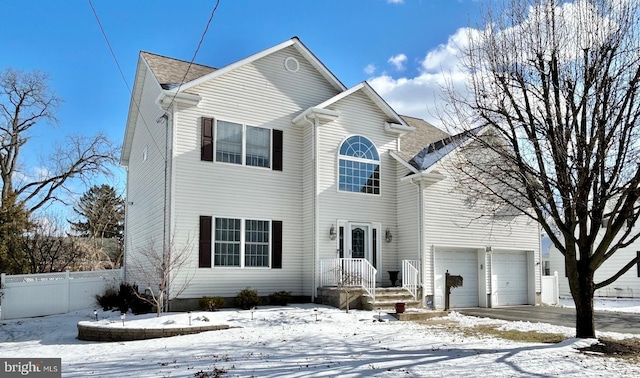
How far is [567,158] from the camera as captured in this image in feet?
31.7

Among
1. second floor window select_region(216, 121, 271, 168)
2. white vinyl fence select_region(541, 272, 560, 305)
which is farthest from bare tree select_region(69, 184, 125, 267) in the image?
white vinyl fence select_region(541, 272, 560, 305)

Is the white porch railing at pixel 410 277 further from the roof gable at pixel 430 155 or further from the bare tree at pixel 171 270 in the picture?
the bare tree at pixel 171 270

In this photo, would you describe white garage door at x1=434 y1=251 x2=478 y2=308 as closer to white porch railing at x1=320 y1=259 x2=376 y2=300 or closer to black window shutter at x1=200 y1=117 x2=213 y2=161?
white porch railing at x1=320 y1=259 x2=376 y2=300

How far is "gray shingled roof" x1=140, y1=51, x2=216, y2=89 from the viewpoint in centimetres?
1598

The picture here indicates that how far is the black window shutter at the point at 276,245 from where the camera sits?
630 inches

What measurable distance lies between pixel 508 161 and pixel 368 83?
26.9 ft

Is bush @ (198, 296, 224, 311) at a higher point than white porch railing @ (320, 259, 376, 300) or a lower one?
lower

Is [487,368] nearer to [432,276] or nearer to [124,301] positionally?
[432,276]

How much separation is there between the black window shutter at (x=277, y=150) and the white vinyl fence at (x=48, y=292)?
7781mm

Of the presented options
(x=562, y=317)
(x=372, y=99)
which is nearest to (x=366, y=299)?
(x=562, y=317)

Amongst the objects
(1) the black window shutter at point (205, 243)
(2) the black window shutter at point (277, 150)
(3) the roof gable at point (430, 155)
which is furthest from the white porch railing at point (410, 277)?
(1) the black window shutter at point (205, 243)

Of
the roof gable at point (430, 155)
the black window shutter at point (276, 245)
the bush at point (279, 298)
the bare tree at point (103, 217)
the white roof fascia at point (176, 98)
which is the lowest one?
the bush at point (279, 298)

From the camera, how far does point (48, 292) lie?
17.9m

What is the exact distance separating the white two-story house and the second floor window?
3 cm
